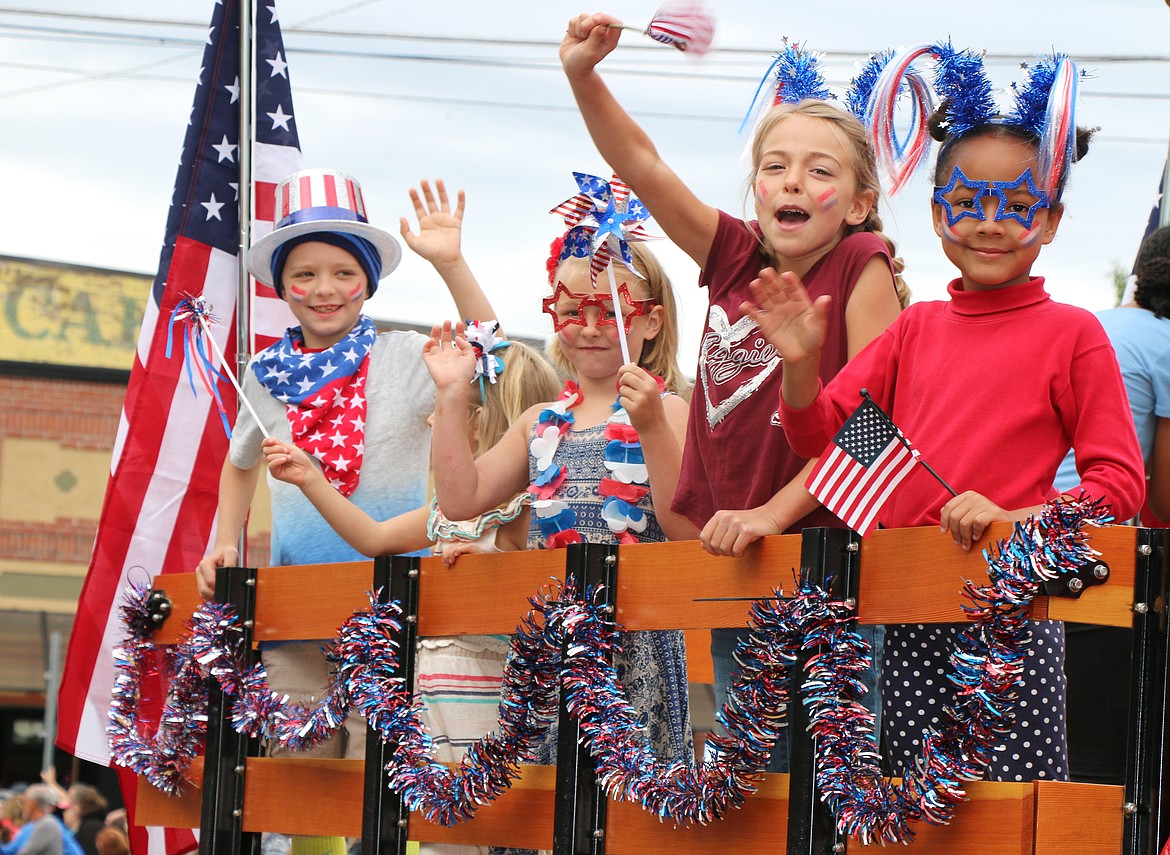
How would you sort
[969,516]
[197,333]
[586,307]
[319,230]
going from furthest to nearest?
1. [197,333]
2. [319,230]
3. [586,307]
4. [969,516]

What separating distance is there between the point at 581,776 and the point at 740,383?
96 centimetres

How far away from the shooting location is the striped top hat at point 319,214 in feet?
15.6

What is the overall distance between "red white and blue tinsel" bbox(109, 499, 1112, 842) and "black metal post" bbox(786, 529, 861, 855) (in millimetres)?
26

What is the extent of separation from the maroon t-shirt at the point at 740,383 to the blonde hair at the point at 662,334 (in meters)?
0.47

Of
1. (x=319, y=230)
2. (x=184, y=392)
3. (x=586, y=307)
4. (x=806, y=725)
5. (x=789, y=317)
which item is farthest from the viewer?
(x=184, y=392)

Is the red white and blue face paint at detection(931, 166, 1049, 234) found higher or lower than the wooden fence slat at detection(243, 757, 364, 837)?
higher

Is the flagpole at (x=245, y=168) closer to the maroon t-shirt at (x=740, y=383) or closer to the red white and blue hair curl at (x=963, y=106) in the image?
the maroon t-shirt at (x=740, y=383)

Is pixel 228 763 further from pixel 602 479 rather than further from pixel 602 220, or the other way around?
pixel 602 220

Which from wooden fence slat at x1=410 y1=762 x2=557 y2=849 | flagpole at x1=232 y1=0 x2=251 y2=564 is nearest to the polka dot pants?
wooden fence slat at x1=410 y1=762 x2=557 y2=849

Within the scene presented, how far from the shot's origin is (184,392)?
5.89 m

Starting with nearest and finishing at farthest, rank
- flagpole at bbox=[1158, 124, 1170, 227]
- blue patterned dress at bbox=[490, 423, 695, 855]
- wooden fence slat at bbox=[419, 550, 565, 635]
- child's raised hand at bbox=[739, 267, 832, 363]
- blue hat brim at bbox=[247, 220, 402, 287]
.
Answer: child's raised hand at bbox=[739, 267, 832, 363] < wooden fence slat at bbox=[419, 550, 565, 635] < blue patterned dress at bbox=[490, 423, 695, 855] < blue hat brim at bbox=[247, 220, 402, 287] < flagpole at bbox=[1158, 124, 1170, 227]

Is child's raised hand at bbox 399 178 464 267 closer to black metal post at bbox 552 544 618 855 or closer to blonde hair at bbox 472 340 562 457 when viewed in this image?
blonde hair at bbox 472 340 562 457

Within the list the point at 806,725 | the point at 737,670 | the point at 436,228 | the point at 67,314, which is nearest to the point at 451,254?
the point at 436,228

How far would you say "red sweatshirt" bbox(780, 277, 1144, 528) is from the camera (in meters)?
2.76
